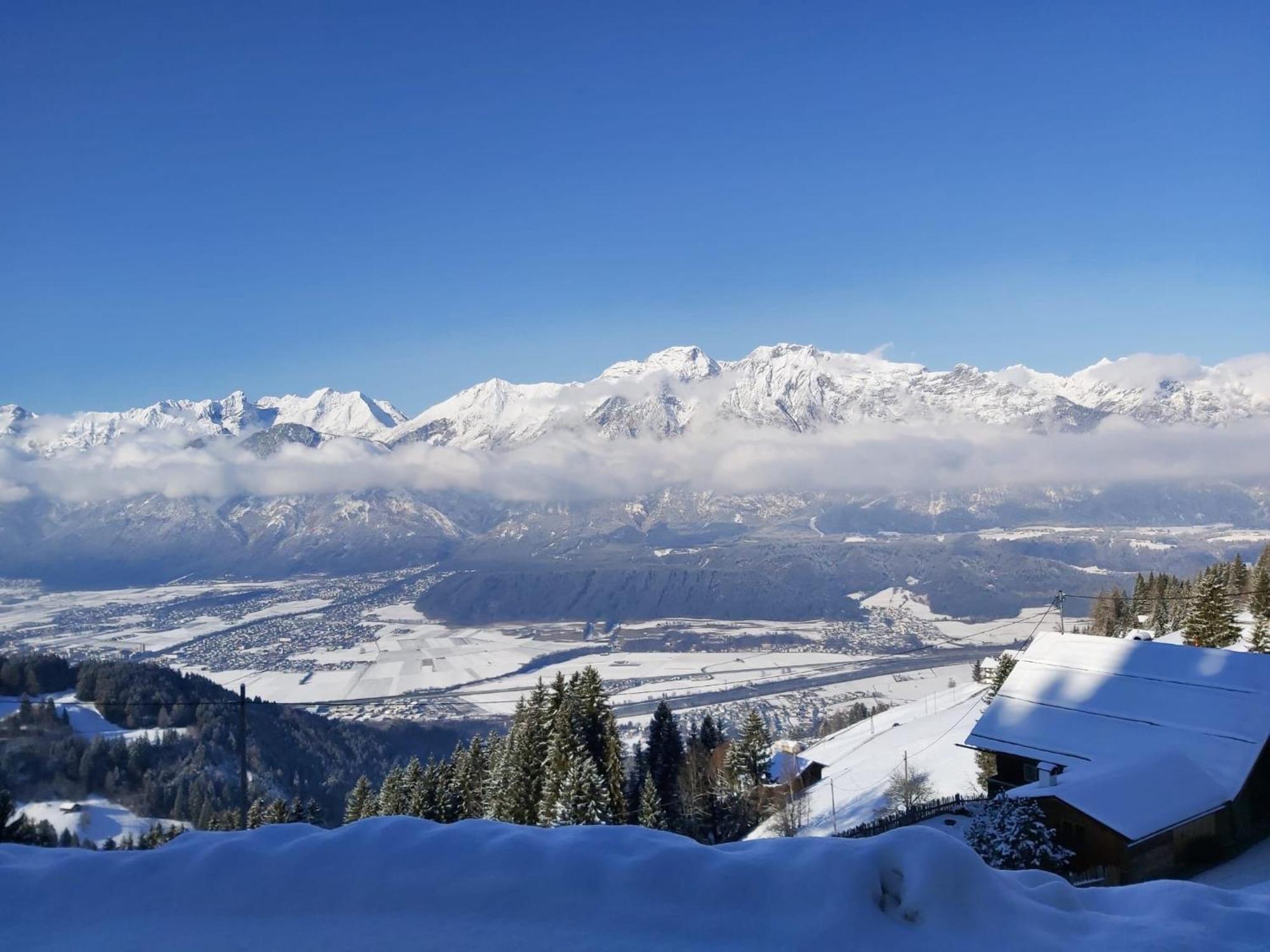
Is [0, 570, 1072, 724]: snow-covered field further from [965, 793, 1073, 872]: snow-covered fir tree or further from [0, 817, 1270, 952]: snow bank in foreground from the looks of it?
[0, 817, 1270, 952]: snow bank in foreground

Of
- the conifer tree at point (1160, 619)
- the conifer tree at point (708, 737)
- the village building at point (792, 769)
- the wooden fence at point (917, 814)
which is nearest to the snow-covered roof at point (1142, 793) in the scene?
the wooden fence at point (917, 814)

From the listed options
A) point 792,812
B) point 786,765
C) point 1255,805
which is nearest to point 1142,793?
point 1255,805

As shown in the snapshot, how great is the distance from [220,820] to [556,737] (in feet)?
53.3

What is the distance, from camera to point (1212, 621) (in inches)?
1261

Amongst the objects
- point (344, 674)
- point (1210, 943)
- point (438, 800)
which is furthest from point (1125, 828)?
point (344, 674)

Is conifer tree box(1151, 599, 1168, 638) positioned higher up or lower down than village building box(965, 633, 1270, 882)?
lower down

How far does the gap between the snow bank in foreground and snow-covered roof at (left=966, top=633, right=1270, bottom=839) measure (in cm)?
1440

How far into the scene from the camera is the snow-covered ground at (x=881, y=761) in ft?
90.2

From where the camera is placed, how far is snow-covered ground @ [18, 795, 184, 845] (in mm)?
31422

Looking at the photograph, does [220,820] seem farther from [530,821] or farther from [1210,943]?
[1210,943]

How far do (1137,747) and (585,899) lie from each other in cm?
2069

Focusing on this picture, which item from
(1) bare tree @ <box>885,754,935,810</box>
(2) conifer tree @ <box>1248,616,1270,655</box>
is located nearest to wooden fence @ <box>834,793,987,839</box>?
(1) bare tree @ <box>885,754,935,810</box>

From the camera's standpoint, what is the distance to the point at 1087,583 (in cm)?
17725

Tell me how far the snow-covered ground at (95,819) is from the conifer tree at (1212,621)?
148 feet
